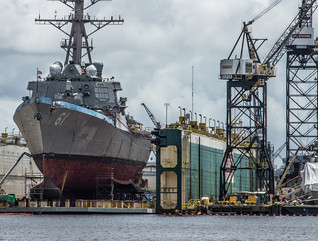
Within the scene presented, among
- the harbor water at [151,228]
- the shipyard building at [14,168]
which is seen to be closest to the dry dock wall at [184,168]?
the harbor water at [151,228]

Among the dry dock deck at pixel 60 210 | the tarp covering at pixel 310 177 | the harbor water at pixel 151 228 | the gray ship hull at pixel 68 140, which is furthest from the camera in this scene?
the tarp covering at pixel 310 177

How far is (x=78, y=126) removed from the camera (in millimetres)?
94125

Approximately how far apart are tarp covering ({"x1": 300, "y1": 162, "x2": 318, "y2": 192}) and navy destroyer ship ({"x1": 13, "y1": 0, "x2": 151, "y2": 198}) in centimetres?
1792

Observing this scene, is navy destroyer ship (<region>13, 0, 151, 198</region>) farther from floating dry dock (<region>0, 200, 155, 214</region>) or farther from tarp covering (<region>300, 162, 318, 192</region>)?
tarp covering (<region>300, 162, 318, 192</region>)

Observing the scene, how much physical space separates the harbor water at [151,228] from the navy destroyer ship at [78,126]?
19.8 ft

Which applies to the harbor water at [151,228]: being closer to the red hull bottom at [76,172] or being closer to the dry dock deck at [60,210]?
the dry dock deck at [60,210]

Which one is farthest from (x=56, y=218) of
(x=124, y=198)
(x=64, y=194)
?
(x=124, y=198)

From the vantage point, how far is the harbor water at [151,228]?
225ft

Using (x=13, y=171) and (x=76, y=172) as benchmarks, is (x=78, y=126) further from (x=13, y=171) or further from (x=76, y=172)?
(x=13, y=171)

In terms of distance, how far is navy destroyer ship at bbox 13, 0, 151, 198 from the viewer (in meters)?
92.3

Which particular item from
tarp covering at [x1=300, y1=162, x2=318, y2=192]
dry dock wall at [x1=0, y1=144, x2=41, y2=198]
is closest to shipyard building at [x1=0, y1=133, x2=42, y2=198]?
dry dock wall at [x1=0, y1=144, x2=41, y2=198]

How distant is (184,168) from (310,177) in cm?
1494

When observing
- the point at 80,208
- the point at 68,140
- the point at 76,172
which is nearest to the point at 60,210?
the point at 80,208

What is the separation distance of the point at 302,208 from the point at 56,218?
25.0 metres
